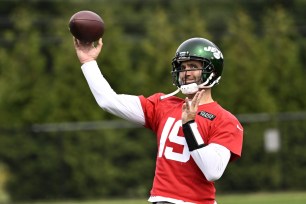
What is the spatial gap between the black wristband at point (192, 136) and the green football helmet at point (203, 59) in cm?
35

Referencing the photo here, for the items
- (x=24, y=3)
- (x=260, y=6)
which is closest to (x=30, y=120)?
(x=24, y=3)

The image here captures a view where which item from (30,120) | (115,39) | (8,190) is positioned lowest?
(8,190)

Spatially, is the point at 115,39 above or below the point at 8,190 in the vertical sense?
above

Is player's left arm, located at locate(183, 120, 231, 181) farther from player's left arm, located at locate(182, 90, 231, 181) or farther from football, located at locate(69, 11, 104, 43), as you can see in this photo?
football, located at locate(69, 11, 104, 43)

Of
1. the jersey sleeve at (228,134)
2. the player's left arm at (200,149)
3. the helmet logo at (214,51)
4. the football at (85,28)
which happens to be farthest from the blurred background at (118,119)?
the player's left arm at (200,149)

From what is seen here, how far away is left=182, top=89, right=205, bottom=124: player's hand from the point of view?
5.14 metres

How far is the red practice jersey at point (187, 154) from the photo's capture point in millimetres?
5332

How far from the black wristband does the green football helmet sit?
0.35 m

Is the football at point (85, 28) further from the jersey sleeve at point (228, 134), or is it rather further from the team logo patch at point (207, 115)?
the jersey sleeve at point (228, 134)

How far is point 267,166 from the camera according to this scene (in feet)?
61.0

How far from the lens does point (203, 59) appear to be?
18.0 feet

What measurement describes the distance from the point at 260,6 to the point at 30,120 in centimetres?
1781

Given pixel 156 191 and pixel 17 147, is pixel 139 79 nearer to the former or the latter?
pixel 17 147

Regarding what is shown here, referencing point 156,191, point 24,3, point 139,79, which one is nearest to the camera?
point 156,191
